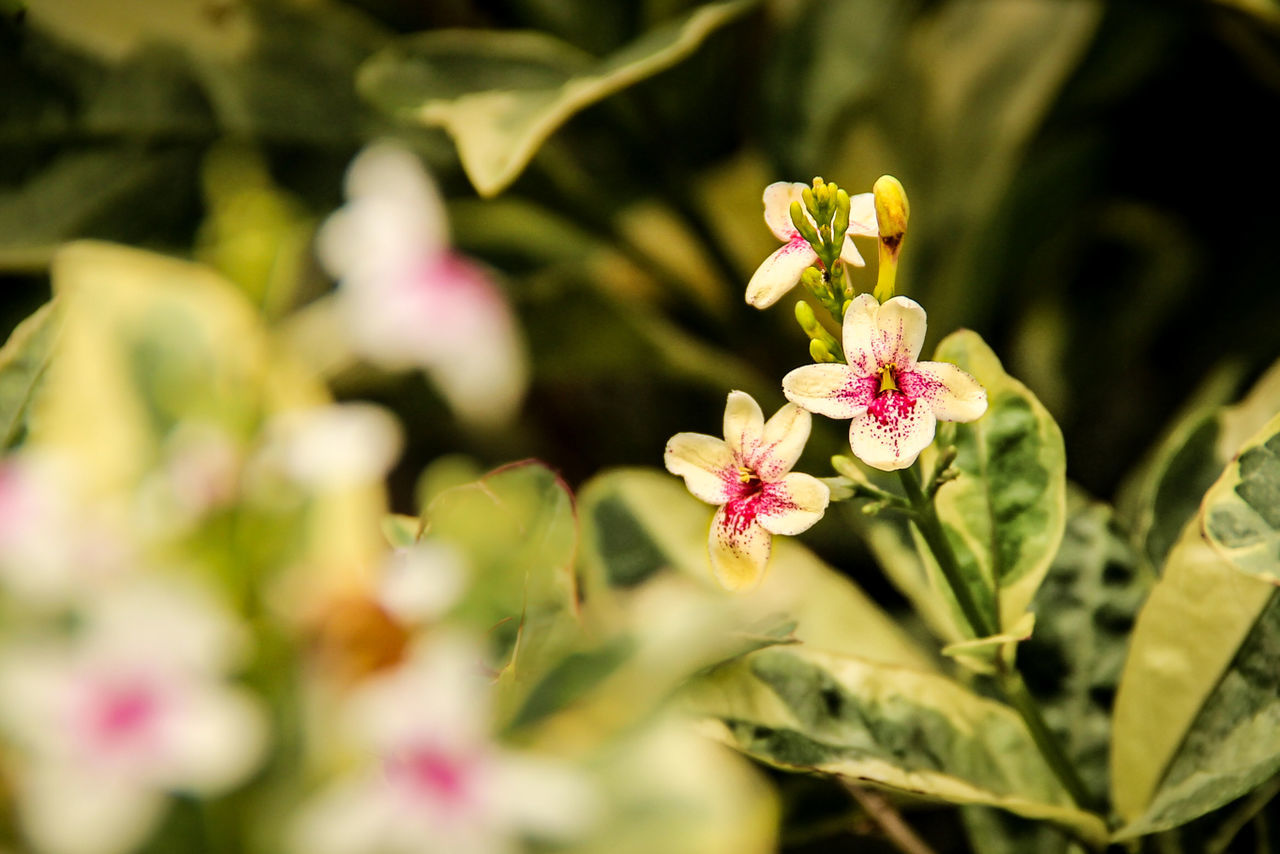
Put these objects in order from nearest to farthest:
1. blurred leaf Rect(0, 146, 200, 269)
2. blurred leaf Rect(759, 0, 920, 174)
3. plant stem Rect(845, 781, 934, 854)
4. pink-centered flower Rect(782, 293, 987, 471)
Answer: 1. pink-centered flower Rect(782, 293, 987, 471)
2. plant stem Rect(845, 781, 934, 854)
3. blurred leaf Rect(0, 146, 200, 269)
4. blurred leaf Rect(759, 0, 920, 174)

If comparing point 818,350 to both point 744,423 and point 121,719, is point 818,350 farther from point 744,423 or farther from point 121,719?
point 121,719

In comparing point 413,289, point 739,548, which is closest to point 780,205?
point 739,548

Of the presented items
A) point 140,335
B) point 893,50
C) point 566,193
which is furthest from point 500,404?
point 140,335

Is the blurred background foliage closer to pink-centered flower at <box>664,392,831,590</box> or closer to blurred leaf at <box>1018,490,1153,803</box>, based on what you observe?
blurred leaf at <box>1018,490,1153,803</box>

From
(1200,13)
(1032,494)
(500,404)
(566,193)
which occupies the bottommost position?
(500,404)

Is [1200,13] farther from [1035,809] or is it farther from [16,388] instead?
[16,388]

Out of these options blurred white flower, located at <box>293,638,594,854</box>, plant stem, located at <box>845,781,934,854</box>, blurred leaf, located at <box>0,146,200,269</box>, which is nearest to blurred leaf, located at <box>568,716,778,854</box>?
blurred white flower, located at <box>293,638,594,854</box>
